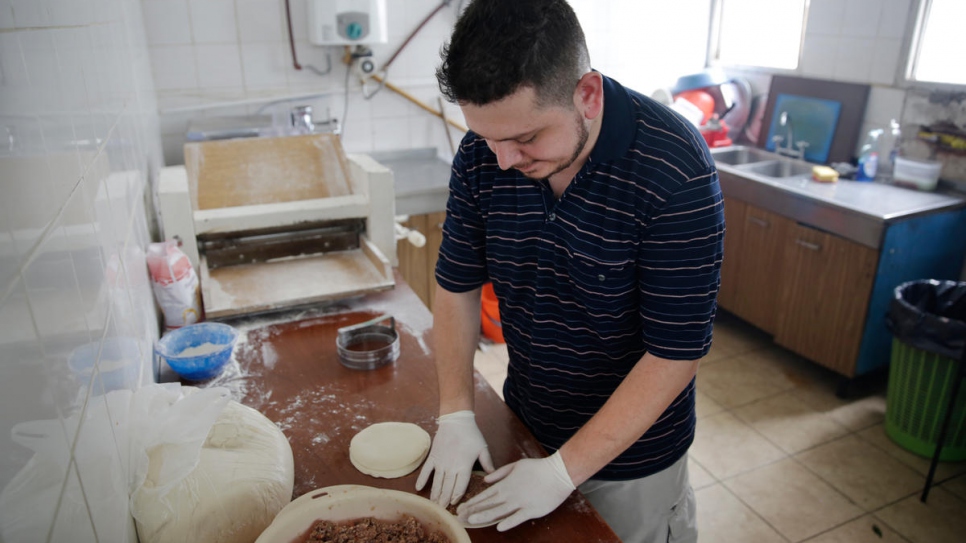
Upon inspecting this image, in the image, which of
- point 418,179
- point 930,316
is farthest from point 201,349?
point 930,316

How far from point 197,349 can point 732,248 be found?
283 centimetres

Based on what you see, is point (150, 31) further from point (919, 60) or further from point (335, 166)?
point (919, 60)

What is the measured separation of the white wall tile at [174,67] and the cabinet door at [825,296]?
3068 millimetres

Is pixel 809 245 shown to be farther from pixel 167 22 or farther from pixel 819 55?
pixel 167 22

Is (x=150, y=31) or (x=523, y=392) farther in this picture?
(x=150, y=31)

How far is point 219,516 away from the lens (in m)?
1.02

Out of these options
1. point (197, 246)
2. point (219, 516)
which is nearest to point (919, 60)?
point (197, 246)

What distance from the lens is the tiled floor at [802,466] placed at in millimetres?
2309

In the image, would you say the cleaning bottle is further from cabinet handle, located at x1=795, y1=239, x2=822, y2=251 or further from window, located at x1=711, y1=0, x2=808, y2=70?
window, located at x1=711, y1=0, x2=808, y2=70

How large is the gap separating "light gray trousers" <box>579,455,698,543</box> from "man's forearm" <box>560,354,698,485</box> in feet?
0.82

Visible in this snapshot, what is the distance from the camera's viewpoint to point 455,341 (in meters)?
1.43

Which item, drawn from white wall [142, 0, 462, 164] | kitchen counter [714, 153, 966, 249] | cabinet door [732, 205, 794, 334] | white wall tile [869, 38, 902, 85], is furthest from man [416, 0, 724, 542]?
white wall tile [869, 38, 902, 85]

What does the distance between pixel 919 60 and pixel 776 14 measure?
3.34 ft

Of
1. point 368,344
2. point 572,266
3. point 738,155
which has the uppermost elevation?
point 572,266
